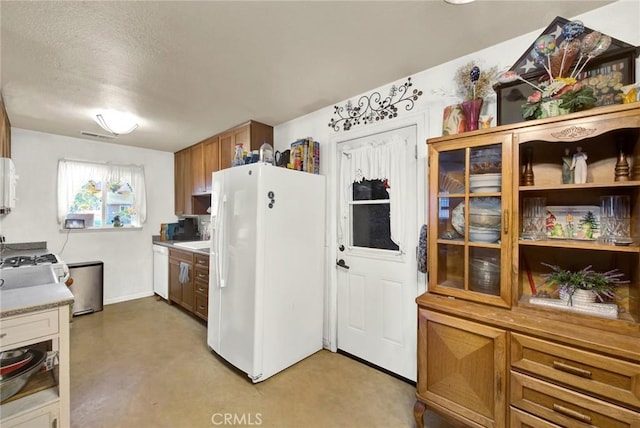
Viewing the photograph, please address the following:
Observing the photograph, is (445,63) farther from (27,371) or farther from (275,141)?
(27,371)

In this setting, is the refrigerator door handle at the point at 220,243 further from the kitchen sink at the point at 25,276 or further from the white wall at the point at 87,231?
the white wall at the point at 87,231

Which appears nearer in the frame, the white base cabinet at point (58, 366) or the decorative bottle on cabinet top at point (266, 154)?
the white base cabinet at point (58, 366)

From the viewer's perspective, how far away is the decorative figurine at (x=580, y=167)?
1.39 meters

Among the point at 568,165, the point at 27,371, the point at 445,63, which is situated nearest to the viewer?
the point at 27,371

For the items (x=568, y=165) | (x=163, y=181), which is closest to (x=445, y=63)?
(x=568, y=165)

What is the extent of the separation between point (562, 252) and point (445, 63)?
1414 millimetres

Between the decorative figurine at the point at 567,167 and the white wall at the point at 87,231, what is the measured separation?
16.1 feet

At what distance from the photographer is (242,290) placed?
88.3 inches

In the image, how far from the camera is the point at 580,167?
54.9 inches

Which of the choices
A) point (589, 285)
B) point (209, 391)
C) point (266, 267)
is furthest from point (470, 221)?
point (209, 391)

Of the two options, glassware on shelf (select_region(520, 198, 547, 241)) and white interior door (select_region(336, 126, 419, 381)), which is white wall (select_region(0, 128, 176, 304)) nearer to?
white interior door (select_region(336, 126, 419, 381))

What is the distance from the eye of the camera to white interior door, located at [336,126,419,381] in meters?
2.18

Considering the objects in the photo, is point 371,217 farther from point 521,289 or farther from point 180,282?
point 180,282

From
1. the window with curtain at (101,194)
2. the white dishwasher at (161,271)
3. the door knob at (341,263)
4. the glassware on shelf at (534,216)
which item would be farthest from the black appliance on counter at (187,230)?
the glassware on shelf at (534,216)
